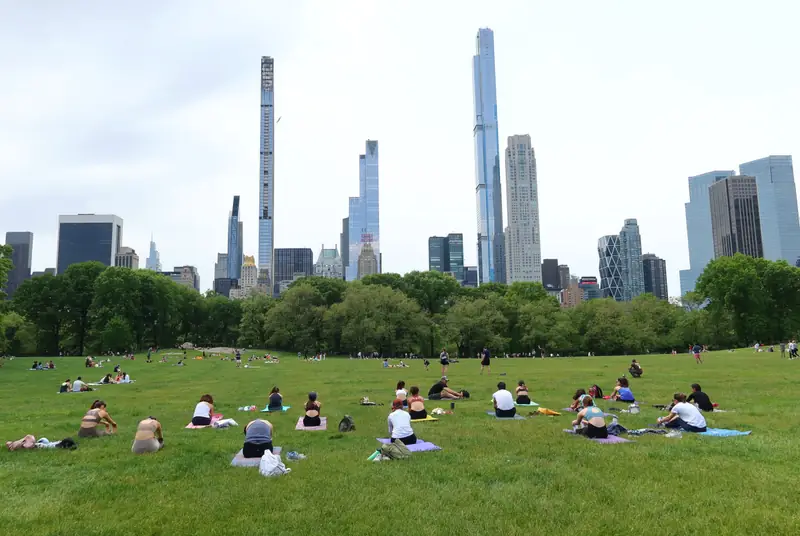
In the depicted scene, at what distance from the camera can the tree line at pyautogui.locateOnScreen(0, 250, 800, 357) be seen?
74.8 metres

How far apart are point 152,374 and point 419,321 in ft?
133

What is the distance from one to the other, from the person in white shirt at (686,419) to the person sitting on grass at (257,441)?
10799mm

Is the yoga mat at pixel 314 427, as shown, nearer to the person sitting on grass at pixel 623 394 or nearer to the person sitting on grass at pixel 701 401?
the person sitting on grass at pixel 623 394

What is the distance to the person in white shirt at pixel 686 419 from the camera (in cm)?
1373

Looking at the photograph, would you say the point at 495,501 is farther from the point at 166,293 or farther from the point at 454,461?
the point at 166,293

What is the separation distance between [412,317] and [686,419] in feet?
203

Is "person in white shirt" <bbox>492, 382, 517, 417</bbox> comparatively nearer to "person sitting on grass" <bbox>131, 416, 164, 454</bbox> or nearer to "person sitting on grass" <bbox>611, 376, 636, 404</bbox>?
"person sitting on grass" <bbox>611, 376, 636, 404</bbox>

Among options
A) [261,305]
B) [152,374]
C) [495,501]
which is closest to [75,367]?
[152,374]

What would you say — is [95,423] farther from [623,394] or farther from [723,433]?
[623,394]

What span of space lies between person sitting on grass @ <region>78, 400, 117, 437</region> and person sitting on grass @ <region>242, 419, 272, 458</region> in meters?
6.13

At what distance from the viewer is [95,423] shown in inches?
580

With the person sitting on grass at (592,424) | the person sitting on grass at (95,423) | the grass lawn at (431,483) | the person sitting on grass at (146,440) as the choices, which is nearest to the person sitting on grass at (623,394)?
the grass lawn at (431,483)

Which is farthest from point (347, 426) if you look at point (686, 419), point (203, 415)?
point (686, 419)

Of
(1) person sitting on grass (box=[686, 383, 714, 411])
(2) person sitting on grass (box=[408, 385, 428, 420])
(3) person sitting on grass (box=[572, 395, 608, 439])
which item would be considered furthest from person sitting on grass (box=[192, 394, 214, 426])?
(1) person sitting on grass (box=[686, 383, 714, 411])
